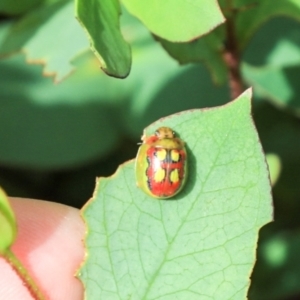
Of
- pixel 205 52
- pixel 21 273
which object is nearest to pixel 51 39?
pixel 205 52

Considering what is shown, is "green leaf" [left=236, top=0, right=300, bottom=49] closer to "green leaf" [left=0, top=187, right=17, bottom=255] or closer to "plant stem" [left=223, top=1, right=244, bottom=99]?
"plant stem" [left=223, top=1, right=244, bottom=99]

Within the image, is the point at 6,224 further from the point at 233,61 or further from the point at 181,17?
the point at 233,61

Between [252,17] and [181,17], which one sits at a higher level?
[181,17]

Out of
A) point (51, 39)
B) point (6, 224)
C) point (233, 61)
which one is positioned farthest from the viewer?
point (51, 39)

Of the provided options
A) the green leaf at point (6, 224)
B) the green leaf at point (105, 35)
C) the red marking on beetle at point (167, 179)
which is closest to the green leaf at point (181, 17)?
the green leaf at point (105, 35)

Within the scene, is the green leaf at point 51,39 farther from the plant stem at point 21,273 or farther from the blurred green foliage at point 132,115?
the plant stem at point 21,273

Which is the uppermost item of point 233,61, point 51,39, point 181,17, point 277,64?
point 181,17

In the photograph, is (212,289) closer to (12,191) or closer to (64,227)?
(64,227)
